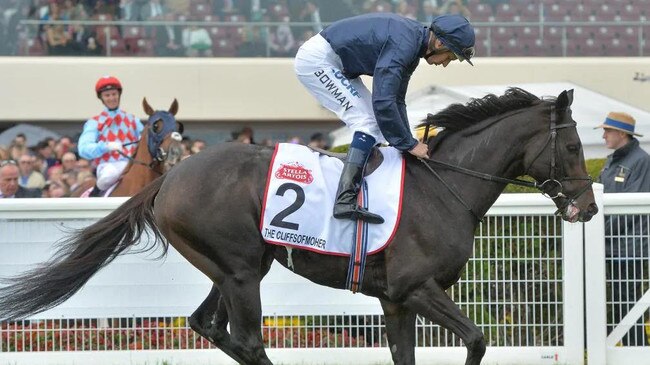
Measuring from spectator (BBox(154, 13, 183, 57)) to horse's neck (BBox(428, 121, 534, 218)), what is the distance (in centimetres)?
1006

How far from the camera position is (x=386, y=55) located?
17.2ft

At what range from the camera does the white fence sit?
22.1ft

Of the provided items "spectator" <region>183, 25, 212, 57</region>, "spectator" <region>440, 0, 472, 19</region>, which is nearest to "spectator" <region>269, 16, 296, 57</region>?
"spectator" <region>183, 25, 212, 57</region>

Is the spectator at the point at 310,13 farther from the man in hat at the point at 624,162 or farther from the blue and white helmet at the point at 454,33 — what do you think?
the blue and white helmet at the point at 454,33

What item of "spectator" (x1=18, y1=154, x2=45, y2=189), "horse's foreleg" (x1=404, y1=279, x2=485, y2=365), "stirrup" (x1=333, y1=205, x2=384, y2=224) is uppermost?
"spectator" (x1=18, y1=154, x2=45, y2=189)

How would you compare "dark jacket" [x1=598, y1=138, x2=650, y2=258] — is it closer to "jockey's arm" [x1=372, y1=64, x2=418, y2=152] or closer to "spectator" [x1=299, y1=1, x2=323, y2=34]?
"jockey's arm" [x1=372, y1=64, x2=418, y2=152]

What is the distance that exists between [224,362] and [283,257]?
147 cm

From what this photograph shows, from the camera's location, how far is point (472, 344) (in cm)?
513

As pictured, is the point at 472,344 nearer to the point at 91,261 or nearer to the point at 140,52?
the point at 91,261

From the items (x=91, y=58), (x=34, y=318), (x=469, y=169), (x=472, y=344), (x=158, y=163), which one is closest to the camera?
(x=472, y=344)

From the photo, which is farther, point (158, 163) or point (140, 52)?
point (140, 52)

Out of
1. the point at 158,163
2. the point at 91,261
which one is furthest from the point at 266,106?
the point at 91,261

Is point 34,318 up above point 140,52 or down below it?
below

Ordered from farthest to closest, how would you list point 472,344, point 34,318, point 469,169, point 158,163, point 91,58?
point 91,58 < point 158,163 < point 34,318 < point 469,169 < point 472,344
